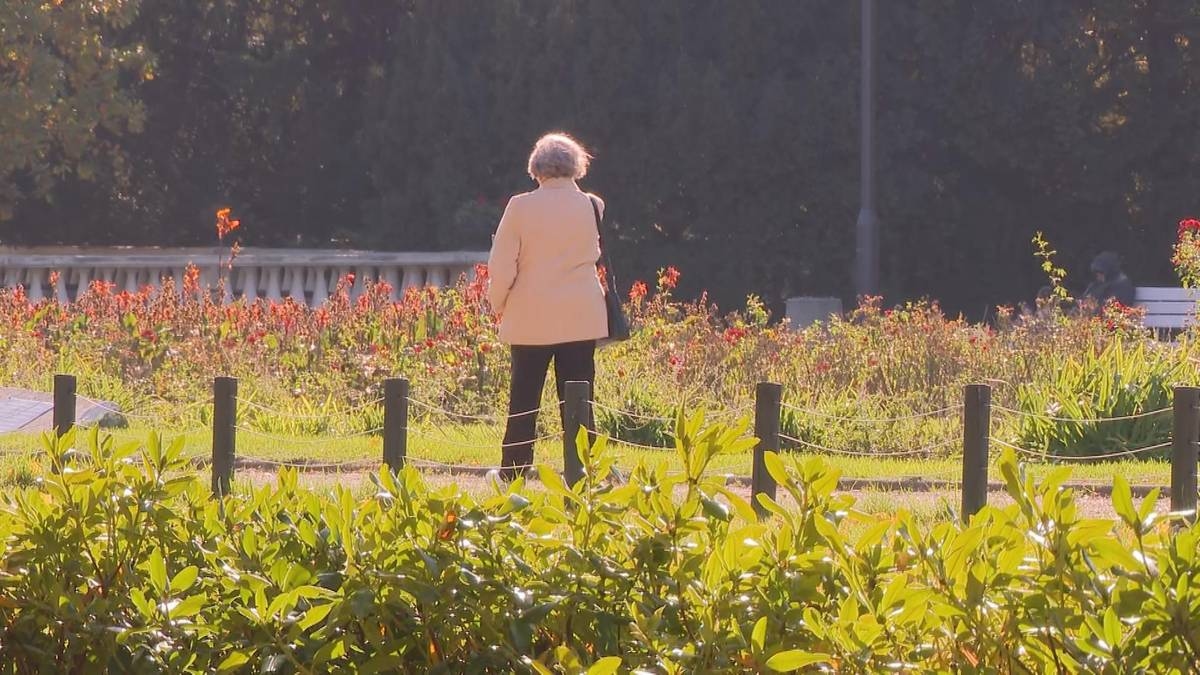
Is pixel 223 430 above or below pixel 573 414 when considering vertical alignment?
below

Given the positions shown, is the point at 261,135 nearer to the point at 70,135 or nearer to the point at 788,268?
the point at 70,135

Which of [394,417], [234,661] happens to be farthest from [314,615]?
[394,417]

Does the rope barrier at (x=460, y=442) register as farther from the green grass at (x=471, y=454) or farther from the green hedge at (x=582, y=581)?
the green hedge at (x=582, y=581)

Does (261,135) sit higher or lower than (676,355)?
higher

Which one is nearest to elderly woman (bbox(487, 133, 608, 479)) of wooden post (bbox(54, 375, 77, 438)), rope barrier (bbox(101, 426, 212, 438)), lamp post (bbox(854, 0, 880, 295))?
wooden post (bbox(54, 375, 77, 438))

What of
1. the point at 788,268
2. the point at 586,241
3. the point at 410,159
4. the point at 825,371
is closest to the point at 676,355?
the point at 825,371

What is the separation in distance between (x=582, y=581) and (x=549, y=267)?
5736 millimetres

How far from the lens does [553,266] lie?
912 cm

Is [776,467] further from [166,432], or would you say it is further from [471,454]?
[166,432]

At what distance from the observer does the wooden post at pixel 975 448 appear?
26.1ft

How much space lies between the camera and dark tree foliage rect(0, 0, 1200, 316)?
28.3 m

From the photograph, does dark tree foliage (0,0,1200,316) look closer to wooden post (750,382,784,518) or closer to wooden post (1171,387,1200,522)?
wooden post (750,382,784,518)

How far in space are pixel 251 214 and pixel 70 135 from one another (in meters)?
6.85

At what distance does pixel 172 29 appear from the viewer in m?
33.8
